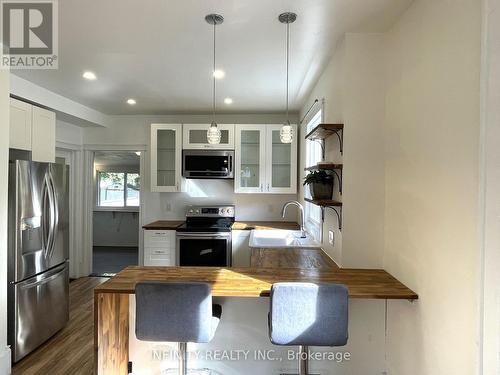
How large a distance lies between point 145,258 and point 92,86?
2183 mm

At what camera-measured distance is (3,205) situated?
203 cm

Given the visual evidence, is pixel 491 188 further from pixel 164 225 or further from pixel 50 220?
pixel 164 225

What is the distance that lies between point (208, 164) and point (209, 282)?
240 centimetres

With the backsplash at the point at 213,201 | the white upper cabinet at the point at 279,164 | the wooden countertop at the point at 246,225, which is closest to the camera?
the wooden countertop at the point at 246,225

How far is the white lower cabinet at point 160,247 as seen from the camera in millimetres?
3656

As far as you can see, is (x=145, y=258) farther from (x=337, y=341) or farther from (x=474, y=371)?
(x=474, y=371)

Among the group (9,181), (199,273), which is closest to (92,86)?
(9,181)

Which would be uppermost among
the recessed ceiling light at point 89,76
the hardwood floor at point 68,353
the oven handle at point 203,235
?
the recessed ceiling light at point 89,76

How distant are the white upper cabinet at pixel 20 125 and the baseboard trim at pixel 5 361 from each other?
1.61 m

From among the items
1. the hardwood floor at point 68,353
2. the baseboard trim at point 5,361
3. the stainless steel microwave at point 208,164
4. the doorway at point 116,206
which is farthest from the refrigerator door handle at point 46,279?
the doorway at point 116,206

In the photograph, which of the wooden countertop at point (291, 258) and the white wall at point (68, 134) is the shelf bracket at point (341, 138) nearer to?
the wooden countertop at point (291, 258)

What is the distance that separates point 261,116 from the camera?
413 centimetres

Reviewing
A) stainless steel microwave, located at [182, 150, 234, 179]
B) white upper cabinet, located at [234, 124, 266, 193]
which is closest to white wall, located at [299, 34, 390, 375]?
white upper cabinet, located at [234, 124, 266, 193]

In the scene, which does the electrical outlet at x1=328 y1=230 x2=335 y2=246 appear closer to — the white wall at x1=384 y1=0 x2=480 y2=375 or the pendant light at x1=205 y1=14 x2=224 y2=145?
the white wall at x1=384 y1=0 x2=480 y2=375
